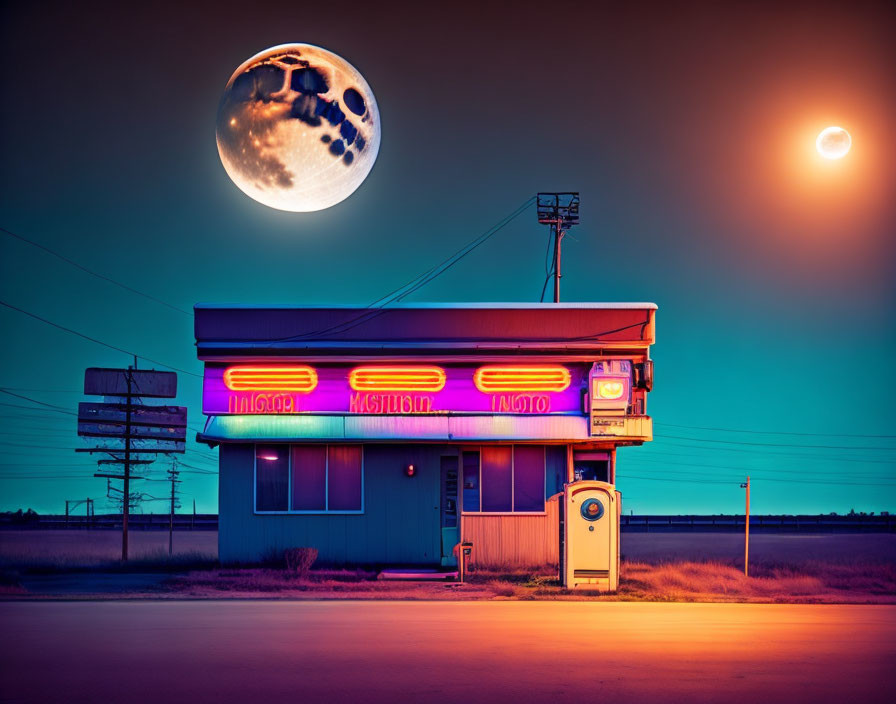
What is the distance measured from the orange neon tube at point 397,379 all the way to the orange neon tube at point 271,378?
1.12 meters

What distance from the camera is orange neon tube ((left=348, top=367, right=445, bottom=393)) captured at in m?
22.8

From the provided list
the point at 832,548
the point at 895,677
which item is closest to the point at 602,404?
the point at 895,677

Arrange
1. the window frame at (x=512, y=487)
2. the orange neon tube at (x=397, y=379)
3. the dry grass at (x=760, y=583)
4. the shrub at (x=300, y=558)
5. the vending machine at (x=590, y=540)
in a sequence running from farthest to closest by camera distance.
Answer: the window frame at (x=512, y=487)
the orange neon tube at (x=397, y=379)
the shrub at (x=300, y=558)
the vending machine at (x=590, y=540)
the dry grass at (x=760, y=583)

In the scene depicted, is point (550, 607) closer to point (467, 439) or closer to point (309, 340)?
point (467, 439)

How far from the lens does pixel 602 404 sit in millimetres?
22422

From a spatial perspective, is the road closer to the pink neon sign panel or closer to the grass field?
the pink neon sign panel

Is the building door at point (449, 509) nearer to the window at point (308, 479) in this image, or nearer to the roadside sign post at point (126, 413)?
the window at point (308, 479)

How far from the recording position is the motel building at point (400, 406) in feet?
74.1

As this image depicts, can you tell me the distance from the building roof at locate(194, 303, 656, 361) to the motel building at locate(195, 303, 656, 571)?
36mm

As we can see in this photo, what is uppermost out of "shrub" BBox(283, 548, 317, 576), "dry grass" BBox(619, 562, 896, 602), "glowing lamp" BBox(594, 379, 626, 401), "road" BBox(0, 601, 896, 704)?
"glowing lamp" BBox(594, 379, 626, 401)

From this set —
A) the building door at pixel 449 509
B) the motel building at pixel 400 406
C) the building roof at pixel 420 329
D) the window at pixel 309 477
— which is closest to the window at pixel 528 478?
the motel building at pixel 400 406

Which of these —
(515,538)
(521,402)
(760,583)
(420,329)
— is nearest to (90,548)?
A: (420,329)

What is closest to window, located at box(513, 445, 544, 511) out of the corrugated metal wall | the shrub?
the corrugated metal wall

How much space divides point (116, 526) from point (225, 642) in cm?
4904
